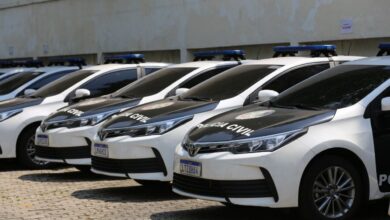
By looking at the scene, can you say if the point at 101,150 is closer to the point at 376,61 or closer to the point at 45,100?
the point at 45,100

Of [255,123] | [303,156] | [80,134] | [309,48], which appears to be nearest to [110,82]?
[80,134]

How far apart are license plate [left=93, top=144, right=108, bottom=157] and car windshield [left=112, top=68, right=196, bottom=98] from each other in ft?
5.31

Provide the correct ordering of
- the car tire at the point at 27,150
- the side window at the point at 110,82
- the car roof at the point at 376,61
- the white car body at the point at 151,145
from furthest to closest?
1. the side window at the point at 110,82
2. the car tire at the point at 27,150
3. the white car body at the point at 151,145
4. the car roof at the point at 376,61

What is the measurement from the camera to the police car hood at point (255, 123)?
21.6ft

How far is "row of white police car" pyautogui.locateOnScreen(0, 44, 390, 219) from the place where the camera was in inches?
254

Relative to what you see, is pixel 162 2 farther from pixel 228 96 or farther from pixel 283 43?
pixel 228 96

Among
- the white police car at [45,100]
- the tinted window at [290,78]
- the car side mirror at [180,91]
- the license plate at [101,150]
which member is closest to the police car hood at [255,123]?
the tinted window at [290,78]

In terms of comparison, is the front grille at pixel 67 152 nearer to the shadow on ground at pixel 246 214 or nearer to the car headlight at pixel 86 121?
the car headlight at pixel 86 121

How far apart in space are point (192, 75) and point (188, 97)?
1184 millimetres

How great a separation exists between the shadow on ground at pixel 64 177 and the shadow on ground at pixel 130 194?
0.96 m

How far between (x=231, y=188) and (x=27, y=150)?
5444 millimetres

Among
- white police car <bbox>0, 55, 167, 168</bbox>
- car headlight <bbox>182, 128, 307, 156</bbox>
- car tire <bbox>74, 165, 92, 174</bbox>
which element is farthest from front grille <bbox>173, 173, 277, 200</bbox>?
white police car <bbox>0, 55, 167, 168</bbox>

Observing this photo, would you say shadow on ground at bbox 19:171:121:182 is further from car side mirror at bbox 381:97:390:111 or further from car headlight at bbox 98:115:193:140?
car side mirror at bbox 381:97:390:111

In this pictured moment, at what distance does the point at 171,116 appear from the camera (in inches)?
327
